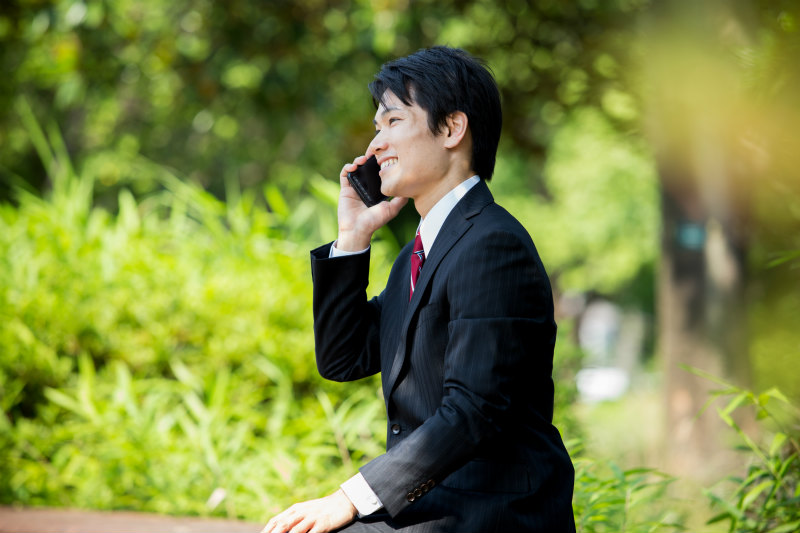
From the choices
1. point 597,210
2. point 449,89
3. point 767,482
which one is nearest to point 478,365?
point 449,89

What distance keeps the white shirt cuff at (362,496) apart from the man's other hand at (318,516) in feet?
0.05

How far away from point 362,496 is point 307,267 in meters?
3.46

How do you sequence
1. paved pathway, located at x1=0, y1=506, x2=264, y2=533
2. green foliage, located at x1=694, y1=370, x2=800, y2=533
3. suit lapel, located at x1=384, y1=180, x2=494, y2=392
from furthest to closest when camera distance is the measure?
paved pathway, located at x1=0, y1=506, x2=264, y2=533 → green foliage, located at x1=694, y1=370, x2=800, y2=533 → suit lapel, located at x1=384, y1=180, x2=494, y2=392

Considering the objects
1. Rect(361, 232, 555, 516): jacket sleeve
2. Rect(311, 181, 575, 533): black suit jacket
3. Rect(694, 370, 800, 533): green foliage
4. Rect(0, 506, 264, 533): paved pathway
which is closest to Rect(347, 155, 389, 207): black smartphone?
Rect(311, 181, 575, 533): black suit jacket

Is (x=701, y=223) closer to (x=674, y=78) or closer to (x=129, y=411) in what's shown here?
(x=674, y=78)

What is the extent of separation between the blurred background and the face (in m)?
1.64

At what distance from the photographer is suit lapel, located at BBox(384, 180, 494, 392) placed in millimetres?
2053

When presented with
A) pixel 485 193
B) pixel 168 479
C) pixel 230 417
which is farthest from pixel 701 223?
pixel 485 193

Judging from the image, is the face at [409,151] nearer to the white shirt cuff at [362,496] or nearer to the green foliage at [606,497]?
the white shirt cuff at [362,496]

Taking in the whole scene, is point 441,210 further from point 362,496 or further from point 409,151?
point 362,496

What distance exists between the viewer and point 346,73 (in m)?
8.64

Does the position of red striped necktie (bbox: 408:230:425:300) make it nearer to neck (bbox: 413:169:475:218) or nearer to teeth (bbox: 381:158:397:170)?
neck (bbox: 413:169:475:218)

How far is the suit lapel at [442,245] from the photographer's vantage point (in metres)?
2.05

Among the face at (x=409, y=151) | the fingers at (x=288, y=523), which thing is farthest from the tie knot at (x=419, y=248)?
the fingers at (x=288, y=523)
